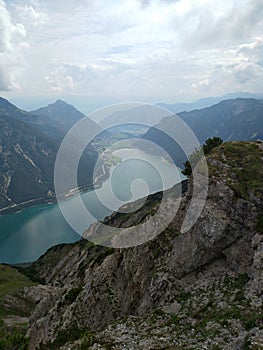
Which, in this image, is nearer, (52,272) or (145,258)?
(145,258)

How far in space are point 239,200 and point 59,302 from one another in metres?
35.5

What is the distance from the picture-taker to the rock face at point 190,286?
2814 cm

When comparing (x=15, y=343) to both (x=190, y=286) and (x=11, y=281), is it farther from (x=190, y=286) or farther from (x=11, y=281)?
(x=11, y=281)

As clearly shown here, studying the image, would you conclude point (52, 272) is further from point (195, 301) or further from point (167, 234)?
point (195, 301)

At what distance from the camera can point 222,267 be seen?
1452 inches

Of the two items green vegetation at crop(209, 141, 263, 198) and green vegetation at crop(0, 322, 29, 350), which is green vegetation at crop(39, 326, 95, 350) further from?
green vegetation at crop(209, 141, 263, 198)

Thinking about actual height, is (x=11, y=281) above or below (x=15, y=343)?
below

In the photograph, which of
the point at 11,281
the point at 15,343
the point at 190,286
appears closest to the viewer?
the point at 190,286

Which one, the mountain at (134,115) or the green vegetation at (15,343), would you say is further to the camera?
the mountain at (134,115)

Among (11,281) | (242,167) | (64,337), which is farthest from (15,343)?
(11,281)

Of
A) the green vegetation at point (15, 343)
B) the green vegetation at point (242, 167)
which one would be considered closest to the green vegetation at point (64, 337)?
the green vegetation at point (15, 343)

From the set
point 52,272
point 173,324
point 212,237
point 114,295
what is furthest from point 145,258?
point 52,272

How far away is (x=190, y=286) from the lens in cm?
3647

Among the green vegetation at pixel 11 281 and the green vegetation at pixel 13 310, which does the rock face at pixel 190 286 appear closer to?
the green vegetation at pixel 13 310
